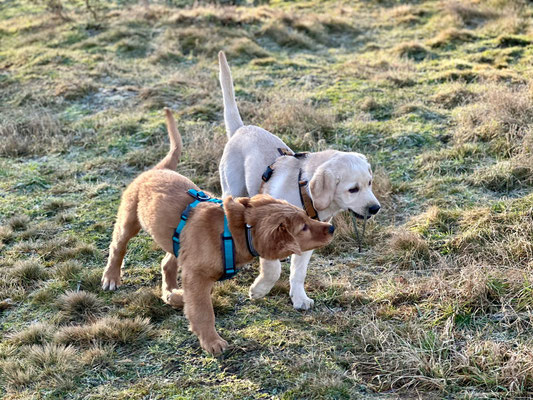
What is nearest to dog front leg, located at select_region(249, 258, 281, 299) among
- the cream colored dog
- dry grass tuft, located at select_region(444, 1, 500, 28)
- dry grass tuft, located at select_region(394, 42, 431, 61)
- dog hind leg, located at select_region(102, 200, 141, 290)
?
the cream colored dog

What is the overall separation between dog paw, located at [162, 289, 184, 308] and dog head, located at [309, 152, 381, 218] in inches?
50.4

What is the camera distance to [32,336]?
3.69 m

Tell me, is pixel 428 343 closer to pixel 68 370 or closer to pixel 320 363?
pixel 320 363

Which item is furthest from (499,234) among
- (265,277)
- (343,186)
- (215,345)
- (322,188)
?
(215,345)

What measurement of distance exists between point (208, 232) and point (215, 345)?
0.77 m

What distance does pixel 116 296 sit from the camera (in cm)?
432

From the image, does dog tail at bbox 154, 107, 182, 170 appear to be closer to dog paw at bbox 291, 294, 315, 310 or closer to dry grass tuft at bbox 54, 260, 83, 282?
dry grass tuft at bbox 54, 260, 83, 282

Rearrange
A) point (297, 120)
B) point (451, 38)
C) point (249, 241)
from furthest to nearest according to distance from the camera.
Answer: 1. point (451, 38)
2. point (297, 120)
3. point (249, 241)

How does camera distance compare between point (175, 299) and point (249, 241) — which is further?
point (175, 299)

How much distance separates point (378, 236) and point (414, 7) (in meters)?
11.4

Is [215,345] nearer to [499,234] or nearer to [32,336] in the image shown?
[32,336]

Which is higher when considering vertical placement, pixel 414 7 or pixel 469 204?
pixel 414 7

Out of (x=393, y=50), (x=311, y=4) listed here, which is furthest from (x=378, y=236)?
(x=311, y=4)

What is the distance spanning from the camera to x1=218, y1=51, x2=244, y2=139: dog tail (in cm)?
518
